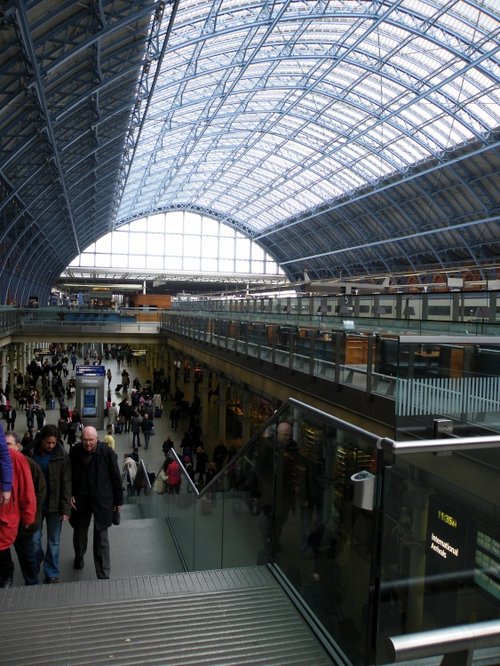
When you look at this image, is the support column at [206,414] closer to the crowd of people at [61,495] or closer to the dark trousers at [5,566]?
the crowd of people at [61,495]

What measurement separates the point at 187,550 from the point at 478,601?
6556 mm

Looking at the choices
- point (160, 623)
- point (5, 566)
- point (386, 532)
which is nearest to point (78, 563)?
point (5, 566)

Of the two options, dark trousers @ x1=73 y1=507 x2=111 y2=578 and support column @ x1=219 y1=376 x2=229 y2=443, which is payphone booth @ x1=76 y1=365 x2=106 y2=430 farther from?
dark trousers @ x1=73 y1=507 x2=111 y2=578

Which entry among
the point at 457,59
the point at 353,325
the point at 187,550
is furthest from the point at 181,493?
the point at 457,59

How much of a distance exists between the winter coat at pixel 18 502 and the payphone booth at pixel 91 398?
21.0 meters

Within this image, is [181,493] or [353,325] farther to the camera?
[353,325]

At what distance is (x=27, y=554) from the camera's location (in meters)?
5.80

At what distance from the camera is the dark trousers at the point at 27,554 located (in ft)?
18.9

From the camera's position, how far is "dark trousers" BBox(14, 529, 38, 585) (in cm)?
577

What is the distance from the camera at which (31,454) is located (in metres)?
6.16

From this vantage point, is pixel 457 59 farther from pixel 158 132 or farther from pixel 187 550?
pixel 187 550

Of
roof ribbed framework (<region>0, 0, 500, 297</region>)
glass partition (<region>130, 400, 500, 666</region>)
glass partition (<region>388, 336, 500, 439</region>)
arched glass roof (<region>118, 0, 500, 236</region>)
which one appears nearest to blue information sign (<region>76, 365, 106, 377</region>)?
roof ribbed framework (<region>0, 0, 500, 297</region>)

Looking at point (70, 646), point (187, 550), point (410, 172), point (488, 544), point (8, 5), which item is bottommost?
point (187, 550)

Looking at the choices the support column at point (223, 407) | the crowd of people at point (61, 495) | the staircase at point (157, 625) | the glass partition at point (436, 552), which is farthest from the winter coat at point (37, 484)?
the support column at point (223, 407)
